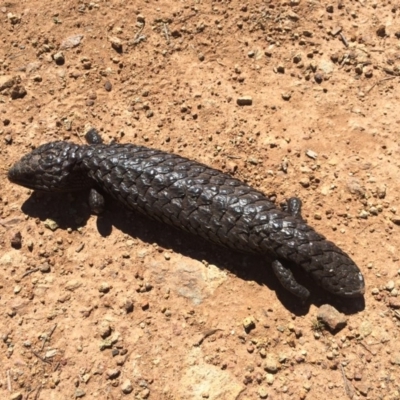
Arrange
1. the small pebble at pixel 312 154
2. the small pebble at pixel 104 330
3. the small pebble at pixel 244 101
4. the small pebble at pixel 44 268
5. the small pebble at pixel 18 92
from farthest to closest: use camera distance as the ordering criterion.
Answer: the small pebble at pixel 18 92
the small pebble at pixel 244 101
the small pebble at pixel 312 154
the small pebble at pixel 44 268
the small pebble at pixel 104 330

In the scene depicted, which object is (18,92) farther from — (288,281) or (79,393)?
(288,281)

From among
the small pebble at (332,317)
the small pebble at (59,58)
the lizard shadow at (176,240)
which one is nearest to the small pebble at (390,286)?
the lizard shadow at (176,240)

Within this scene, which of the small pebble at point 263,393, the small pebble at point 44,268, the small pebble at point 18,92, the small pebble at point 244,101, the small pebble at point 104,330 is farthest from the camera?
the small pebble at point 18,92

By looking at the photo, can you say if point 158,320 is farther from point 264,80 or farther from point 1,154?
point 264,80

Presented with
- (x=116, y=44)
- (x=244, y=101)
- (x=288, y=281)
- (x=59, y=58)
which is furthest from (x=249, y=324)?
(x=59, y=58)

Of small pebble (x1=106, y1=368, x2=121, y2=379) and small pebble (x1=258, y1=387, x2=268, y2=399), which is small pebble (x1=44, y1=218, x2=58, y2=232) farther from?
small pebble (x1=258, y1=387, x2=268, y2=399)

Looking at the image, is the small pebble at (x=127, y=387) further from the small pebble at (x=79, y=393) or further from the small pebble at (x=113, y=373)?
the small pebble at (x=79, y=393)

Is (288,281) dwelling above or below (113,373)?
above
